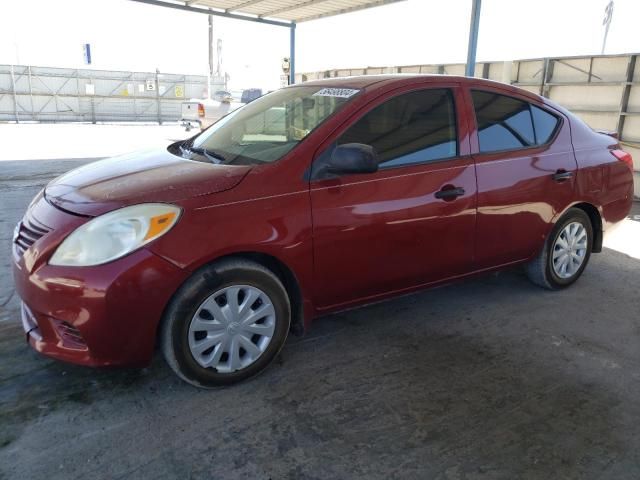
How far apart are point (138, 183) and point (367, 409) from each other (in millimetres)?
1661

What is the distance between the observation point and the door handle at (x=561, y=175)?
12.8ft

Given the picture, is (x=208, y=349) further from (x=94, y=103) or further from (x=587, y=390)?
(x=94, y=103)

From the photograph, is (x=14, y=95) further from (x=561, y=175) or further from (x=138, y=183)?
(x=561, y=175)

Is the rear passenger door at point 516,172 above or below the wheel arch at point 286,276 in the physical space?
above

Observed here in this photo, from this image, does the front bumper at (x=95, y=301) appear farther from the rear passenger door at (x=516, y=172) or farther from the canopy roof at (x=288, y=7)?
the canopy roof at (x=288, y=7)

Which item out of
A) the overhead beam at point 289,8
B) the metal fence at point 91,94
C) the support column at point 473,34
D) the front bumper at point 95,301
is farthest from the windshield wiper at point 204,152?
the metal fence at point 91,94

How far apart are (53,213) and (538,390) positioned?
Result: 8.89 feet

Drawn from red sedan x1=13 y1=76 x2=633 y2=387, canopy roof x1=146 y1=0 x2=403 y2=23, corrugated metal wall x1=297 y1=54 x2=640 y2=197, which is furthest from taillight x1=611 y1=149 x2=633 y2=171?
canopy roof x1=146 y1=0 x2=403 y2=23

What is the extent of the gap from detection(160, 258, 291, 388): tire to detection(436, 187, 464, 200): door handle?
1.17 m

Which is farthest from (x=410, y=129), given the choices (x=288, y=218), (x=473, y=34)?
(x=473, y=34)

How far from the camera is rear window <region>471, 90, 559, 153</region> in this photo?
3.60 meters

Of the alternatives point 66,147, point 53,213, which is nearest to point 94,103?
point 66,147

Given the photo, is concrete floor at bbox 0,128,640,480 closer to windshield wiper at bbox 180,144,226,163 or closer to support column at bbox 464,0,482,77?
windshield wiper at bbox 180,144,226,163

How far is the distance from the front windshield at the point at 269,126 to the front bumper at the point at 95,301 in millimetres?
895
